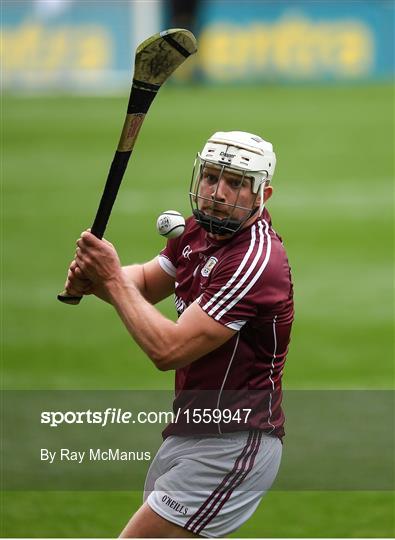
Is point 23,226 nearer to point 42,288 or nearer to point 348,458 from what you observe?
point 42,288

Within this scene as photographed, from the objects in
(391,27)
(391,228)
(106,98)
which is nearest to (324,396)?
(391,228)

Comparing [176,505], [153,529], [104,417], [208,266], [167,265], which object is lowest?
[104,417]

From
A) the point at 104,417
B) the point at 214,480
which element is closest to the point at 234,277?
the point at 214,480

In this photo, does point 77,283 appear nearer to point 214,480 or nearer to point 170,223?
point 170,223

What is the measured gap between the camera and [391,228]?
16.8 m

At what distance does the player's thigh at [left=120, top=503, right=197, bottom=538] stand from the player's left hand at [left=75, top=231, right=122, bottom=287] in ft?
3.30

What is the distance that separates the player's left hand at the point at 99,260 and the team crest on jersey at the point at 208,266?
40 centimetres

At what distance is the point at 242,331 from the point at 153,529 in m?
0.91

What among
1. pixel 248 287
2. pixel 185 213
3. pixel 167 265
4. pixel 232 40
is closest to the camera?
pixel 248 287

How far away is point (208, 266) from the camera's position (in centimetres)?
509

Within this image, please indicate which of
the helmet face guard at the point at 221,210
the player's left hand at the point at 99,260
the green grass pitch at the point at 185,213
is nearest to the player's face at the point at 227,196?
the helmet face guard at the point at 221,210

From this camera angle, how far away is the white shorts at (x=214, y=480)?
4996mm

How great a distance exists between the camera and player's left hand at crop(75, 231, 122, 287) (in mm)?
4891

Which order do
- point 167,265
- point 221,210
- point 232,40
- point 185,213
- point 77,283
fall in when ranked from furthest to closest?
point 232,40
point 185,213
point 167,265
point 77,283
point 221,210
